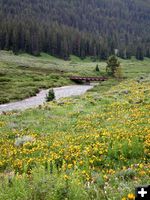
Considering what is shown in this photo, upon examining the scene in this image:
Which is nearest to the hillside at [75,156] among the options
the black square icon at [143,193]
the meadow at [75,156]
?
the meadow at [75,156]

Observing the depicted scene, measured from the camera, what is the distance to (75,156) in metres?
12.1

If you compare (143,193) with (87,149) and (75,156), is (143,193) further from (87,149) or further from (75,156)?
(87,149)

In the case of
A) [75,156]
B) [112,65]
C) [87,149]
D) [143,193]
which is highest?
[143,193]

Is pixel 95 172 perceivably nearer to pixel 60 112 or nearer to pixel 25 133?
pixel 25 133

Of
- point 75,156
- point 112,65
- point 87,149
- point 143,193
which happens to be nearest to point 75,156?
point 75,156

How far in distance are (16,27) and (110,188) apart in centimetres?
17690

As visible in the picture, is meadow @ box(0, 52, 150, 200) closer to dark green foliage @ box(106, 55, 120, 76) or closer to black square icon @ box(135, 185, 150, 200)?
black square icon @ box(135, 185, 150, 200)

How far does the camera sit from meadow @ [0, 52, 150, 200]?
7.96 meters

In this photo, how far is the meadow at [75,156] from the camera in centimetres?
796

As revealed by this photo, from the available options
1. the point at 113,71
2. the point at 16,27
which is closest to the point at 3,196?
the point at 113,71

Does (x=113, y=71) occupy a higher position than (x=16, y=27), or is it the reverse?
(x=16, y=27)

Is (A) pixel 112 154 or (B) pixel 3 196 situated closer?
(B) pixel 3 196

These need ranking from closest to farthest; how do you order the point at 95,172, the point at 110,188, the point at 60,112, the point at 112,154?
1. the point at 110,188
2. the point at 95,172
3. the point at 112,154
4. the point at 60,112

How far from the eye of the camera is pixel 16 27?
178750 millimetres
